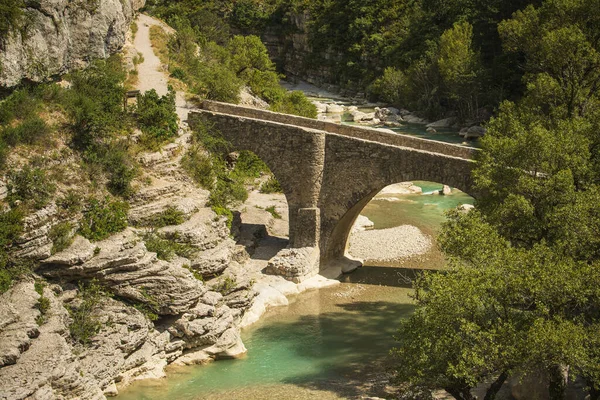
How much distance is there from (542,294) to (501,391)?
4884 mm

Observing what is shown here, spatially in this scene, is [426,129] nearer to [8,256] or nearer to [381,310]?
[381,310]

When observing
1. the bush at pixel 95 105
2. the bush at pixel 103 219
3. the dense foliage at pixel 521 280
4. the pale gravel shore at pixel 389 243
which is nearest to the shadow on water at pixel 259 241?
the pale gravel shore at pixel 389 243

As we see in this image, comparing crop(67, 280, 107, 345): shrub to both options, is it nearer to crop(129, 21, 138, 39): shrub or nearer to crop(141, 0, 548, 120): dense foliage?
crop(129, 21, 138, 39): shrub

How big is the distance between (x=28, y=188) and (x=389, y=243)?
17.7m

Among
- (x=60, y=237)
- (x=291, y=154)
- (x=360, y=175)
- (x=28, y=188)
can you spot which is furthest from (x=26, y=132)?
(x=360, y=175)

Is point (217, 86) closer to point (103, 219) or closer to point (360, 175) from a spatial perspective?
point (360, 175)

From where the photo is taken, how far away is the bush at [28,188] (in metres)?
22.7

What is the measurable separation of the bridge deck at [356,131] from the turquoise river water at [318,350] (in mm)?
5926

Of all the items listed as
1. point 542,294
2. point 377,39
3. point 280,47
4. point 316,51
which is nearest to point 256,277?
point 542,294

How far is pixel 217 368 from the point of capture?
76.1 ft

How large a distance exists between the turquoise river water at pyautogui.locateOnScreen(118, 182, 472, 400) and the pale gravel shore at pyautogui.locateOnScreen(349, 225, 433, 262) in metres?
1.00

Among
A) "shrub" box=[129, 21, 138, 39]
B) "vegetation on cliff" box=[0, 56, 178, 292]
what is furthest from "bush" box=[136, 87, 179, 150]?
"shrub" box=[129, 21, 138, 39]

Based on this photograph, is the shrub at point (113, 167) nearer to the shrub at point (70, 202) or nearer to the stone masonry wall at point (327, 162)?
the shrub at point (70, 202)

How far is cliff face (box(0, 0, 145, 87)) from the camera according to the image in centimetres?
2475
